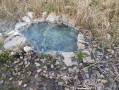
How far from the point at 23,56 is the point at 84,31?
168 centimetres

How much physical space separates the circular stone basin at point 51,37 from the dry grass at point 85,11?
17.6 inches

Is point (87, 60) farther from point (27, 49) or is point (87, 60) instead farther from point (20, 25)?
point (20, 25)

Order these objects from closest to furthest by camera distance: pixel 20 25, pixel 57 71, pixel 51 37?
pixel 57 71 < pixel 51 37 < pixel 20 25

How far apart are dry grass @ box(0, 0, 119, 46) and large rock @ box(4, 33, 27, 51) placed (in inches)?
36.4

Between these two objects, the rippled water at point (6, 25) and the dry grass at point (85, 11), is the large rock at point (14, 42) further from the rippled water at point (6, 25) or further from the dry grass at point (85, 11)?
the dry grass at point (85, 11)

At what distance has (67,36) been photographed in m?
2.94

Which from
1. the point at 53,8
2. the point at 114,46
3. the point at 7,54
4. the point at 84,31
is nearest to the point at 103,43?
the point at 114,46

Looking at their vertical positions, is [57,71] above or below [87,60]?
below

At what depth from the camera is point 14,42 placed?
254 centimetres

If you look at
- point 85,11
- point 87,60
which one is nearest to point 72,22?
point 85,11

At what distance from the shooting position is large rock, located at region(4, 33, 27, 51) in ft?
7.81

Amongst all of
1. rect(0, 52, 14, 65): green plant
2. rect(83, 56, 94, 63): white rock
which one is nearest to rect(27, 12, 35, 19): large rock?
rect(0, 52, 14, 65): green plant

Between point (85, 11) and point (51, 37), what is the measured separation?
1.14 m

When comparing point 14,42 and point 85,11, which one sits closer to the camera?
point 14,42
